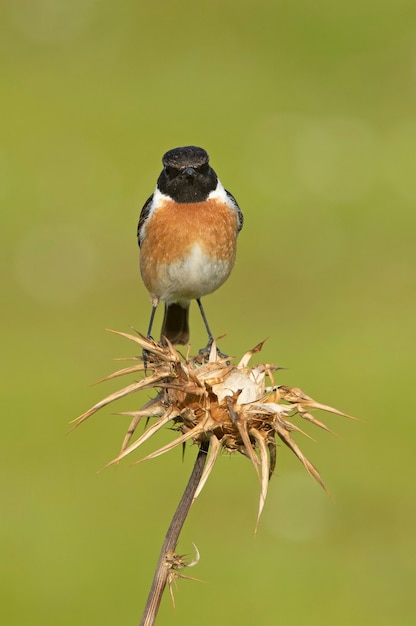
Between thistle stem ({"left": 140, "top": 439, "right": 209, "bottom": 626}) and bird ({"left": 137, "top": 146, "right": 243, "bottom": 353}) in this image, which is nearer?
thistle stem ({"left": 140, "top": 439, "right": 209, "bottom": 626})

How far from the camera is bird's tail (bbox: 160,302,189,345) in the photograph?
7492mm

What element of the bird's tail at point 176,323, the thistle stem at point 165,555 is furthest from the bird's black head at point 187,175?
the thistle stem at point 165,555

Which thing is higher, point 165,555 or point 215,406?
point 215,406

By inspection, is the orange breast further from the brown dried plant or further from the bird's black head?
the brown dried plant

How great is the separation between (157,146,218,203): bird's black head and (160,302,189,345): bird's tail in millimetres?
737

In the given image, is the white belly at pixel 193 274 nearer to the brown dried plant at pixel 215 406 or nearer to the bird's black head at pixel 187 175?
the bird's black head at pixel 187 175

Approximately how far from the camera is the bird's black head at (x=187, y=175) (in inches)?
248

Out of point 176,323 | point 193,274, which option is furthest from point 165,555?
point 176,323

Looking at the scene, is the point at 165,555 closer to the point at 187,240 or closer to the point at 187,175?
the point at 187,175

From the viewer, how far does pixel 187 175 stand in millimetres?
6500

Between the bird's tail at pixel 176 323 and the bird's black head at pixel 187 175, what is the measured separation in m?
0.74

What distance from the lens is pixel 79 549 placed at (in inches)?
555

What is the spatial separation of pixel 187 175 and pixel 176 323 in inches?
50.1

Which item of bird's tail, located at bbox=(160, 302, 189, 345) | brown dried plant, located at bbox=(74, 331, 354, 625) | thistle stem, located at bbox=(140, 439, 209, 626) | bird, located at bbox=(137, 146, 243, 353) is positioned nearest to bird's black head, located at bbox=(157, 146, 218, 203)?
bird, located at bbox=(137, 146, 243, 353)
